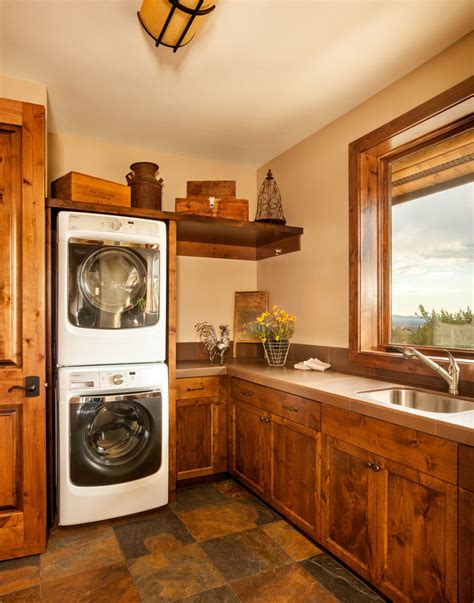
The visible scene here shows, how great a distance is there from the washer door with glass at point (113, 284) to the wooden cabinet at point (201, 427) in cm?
69

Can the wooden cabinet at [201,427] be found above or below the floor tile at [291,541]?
above

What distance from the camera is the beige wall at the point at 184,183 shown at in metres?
3.35

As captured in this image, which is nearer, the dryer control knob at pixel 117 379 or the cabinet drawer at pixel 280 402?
the cabinet drawer at pixel 280 402

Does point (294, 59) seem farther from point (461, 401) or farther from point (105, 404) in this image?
point (105, 404)

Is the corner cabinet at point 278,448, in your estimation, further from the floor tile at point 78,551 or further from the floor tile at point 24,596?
the floor tile at point 24,596

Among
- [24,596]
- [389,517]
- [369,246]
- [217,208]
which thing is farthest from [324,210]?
[24,596]

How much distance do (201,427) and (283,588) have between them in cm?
132

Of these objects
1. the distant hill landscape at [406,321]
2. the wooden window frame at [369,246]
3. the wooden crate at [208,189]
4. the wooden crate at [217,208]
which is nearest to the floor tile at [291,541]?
the wooden window frame at [369,246]

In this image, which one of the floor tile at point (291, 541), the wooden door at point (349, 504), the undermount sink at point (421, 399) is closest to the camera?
the wooden door at point (349, 504)

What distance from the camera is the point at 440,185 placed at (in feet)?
8.00

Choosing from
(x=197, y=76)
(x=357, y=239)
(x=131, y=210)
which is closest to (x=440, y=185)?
(x=357, y=239)

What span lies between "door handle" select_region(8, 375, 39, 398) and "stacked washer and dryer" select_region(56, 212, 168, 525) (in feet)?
0.56

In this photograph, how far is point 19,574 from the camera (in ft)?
6.98

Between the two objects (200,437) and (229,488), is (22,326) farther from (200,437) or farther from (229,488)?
(229,488)
